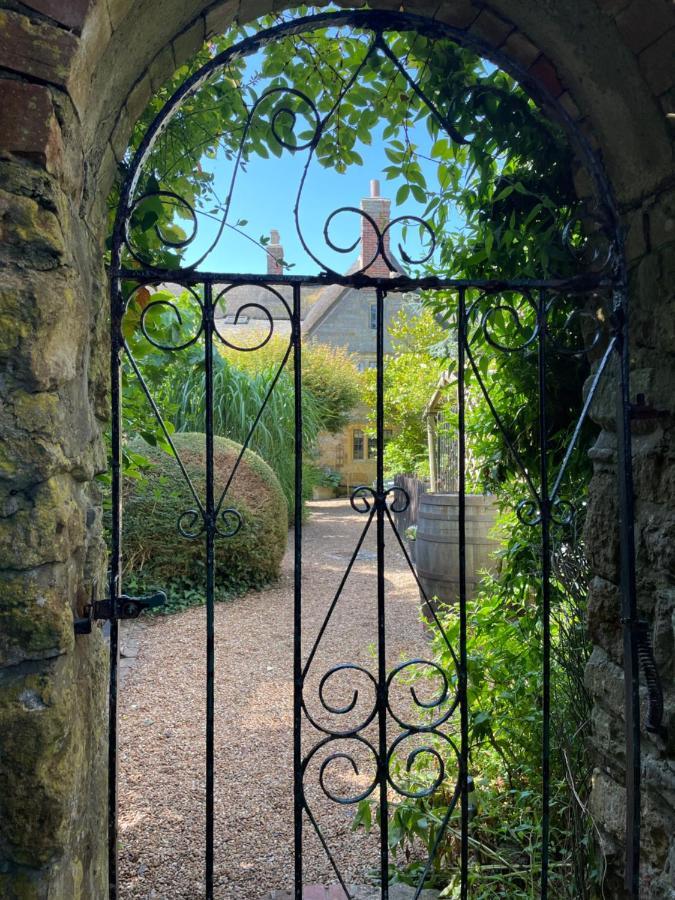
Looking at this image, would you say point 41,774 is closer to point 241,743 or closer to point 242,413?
point 241,743

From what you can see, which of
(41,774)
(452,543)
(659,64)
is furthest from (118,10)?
(452,543)

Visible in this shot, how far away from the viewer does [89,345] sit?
1259mm

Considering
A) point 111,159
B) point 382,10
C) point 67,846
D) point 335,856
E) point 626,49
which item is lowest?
point 335,856

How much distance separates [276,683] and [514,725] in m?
1.89

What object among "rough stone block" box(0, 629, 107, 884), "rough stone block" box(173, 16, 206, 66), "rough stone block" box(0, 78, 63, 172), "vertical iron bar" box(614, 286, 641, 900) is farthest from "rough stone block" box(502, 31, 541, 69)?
"rough stone block" box(0, 629, 107, 884)

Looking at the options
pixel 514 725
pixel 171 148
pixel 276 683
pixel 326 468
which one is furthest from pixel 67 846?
pixel 326 468

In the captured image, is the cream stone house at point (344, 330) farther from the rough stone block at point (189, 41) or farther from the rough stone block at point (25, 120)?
the rough stone block at point (25, 120)

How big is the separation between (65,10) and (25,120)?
0.19 meters

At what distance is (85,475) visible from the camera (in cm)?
116

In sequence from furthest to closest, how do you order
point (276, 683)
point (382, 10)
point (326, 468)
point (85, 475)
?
point (326, 468) < point (276, 683) < point (382, 10) < point (85, 475)

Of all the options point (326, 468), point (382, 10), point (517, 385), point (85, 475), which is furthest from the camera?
point (326, 468)

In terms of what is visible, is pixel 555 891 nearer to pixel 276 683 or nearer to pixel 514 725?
pixel 514 725

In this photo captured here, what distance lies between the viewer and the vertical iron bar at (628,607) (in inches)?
53.1

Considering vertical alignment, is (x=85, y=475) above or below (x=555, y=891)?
A: above
